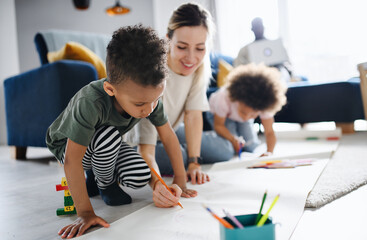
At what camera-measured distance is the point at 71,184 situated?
2.11 feet

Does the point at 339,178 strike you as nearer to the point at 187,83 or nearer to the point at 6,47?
the point at 187,83

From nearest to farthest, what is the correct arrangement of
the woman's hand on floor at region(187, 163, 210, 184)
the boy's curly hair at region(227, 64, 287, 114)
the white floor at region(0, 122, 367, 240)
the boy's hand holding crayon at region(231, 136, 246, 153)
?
the white floor at region(0, 122, 367, 240), the woman's hand on floor at region(187, 163, 210, 184), the boy's curly hair at region(227, 64, 287, 114), the boy's hand holding crayon at region(231, 136, 246, 153)

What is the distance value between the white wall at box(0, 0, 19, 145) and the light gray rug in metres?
3.07

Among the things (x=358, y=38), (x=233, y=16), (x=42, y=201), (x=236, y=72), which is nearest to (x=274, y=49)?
(x=358, y=38)

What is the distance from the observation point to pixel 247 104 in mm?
1411

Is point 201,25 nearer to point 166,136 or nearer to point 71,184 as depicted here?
point 166,136

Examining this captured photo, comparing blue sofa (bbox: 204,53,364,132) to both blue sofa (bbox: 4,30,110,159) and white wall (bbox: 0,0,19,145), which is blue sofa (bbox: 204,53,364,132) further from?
white wall (bbox: 0,0,19,145)

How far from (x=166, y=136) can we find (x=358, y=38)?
1.96 metres

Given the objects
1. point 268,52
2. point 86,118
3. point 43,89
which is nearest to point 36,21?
point 43,89

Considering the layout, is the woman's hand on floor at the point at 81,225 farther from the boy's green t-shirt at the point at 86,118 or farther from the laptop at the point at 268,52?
the laptop at the point at 268,52

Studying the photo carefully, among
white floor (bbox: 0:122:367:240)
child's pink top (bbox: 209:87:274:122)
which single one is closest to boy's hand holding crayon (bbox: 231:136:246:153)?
child's pink top (bbox: 209:87:274:122)

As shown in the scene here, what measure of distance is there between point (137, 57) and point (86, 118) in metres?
0.17

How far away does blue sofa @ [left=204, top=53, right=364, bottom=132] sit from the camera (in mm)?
2074

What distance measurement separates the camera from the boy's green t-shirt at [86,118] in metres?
0.66
